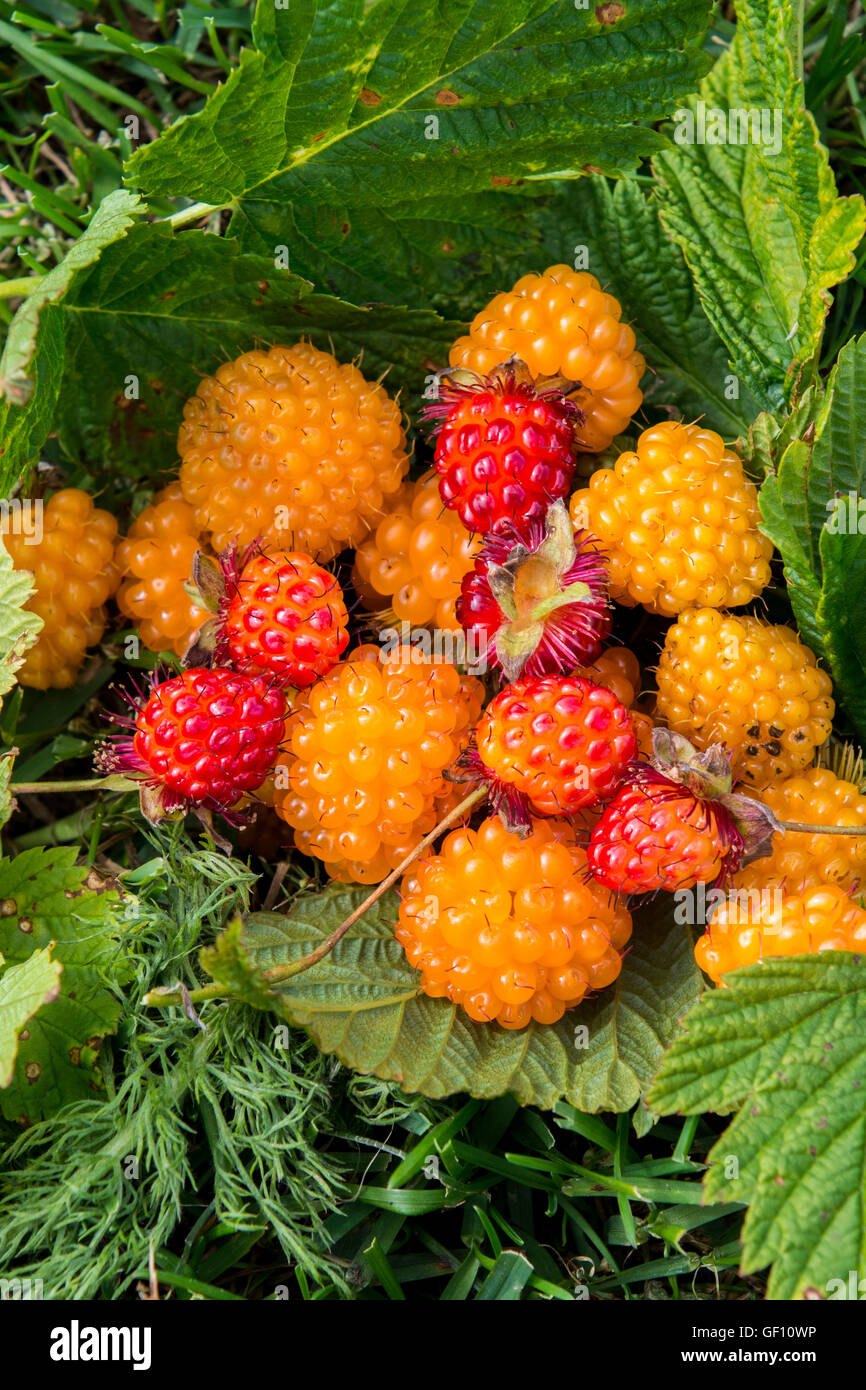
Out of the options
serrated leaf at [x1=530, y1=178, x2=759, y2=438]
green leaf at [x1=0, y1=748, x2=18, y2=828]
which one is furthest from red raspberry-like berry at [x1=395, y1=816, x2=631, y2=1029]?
serrated leaf at [x1=530, y1=178, x2=759, y2=438]

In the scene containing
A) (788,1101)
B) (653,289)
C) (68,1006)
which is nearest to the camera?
(788,1101)

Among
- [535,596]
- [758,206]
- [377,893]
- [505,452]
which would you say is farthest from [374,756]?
[758,206]

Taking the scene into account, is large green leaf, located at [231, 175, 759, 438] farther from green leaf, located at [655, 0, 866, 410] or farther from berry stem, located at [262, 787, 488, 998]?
berry stem, located at [262, 787, 488, 998]

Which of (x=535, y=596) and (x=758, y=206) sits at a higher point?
(x=758, y=206)

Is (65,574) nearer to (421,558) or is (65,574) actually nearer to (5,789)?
(5,789)

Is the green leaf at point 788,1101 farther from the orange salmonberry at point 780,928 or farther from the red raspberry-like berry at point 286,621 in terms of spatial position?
the red raspberry-like berry at point 286,621

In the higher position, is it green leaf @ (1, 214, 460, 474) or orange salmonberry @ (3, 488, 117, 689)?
green leaf @ (1, 214, 460, 474)
